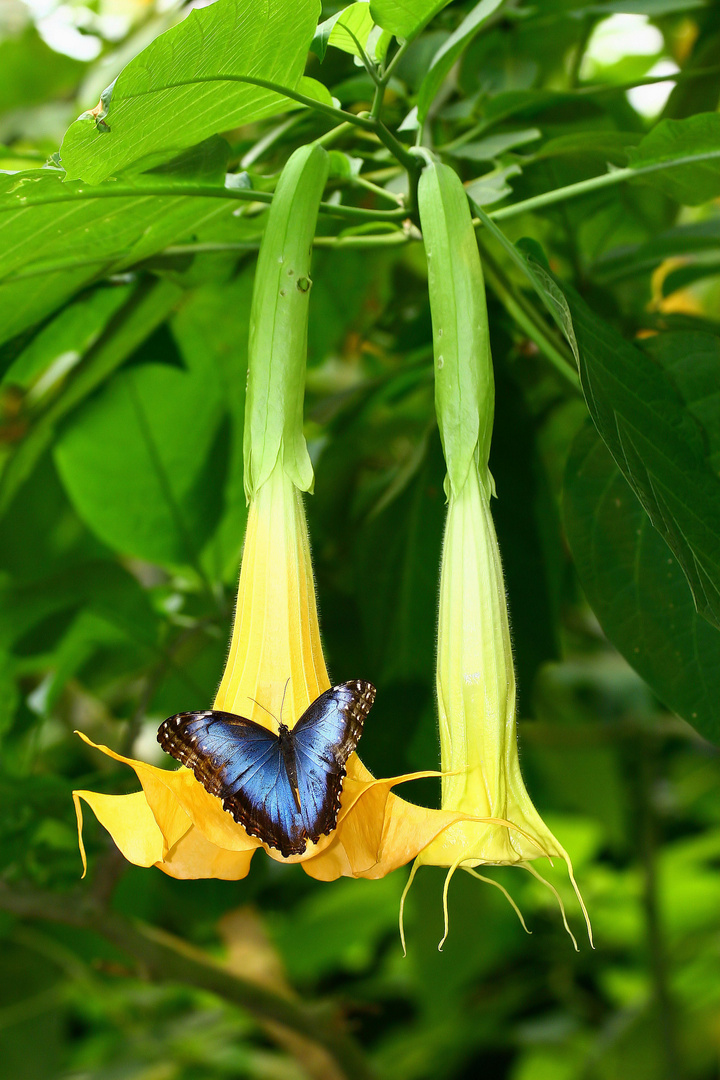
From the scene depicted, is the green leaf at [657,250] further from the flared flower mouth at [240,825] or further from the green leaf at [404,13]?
the flared flower mouth at [240,825]

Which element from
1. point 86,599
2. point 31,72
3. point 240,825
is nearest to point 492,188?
point 240,825

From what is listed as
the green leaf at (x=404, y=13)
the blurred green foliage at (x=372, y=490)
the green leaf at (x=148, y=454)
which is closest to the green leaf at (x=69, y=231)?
the blurred green foliage at (x=372, y=490)

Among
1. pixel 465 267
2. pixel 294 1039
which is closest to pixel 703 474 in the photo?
pixel 465 267

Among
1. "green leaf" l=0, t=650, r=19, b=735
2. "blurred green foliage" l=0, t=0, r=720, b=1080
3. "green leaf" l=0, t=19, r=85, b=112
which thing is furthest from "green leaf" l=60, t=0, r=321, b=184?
"green leaf" l=0, t=19, r=85, b=112

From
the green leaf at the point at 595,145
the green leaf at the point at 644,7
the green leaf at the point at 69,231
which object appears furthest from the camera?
the green leaf at the point at 644,7

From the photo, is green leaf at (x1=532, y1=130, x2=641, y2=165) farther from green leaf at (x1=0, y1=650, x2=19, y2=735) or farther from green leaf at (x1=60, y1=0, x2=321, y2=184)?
green leaf at (x1=0, y1=650, x2=19, y2=735)

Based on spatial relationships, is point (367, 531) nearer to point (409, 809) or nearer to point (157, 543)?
point (157, 543)
